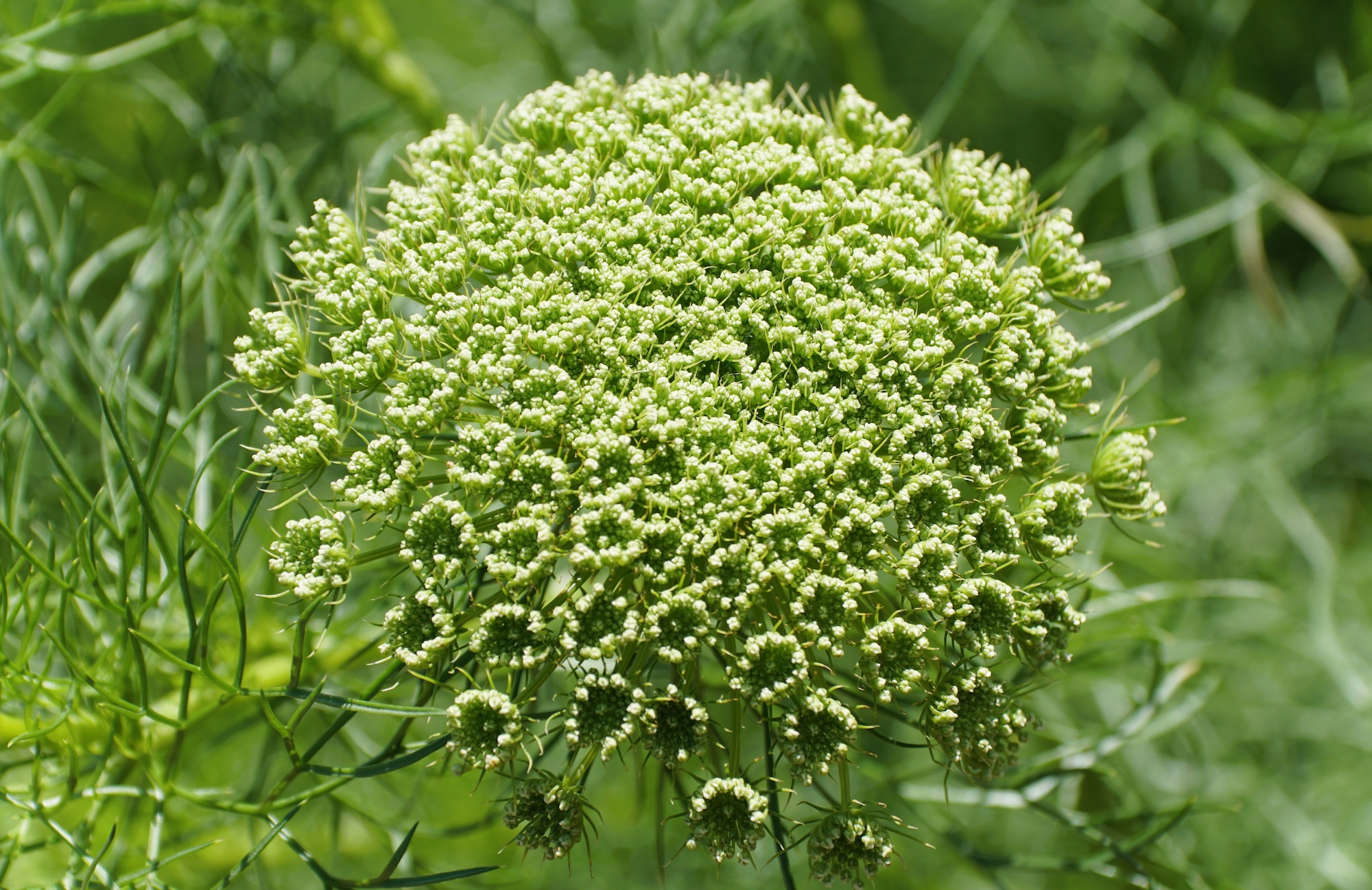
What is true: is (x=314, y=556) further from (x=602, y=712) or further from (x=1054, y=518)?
(x=1054, y=518)

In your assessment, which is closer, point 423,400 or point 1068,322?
point 423,400

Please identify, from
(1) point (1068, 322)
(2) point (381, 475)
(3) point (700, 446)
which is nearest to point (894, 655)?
(3) point (700, 446)

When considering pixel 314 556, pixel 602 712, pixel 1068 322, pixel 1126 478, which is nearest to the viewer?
pixel 602 712

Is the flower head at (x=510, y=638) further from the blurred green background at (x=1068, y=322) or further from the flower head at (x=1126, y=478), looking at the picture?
the flower head at (x=1126, y=478)

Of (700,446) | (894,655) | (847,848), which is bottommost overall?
(847,848)

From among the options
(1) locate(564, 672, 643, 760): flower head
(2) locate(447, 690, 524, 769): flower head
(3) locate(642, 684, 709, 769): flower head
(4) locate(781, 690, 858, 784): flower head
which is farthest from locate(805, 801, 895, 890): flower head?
(2) locate(447, 690, 524, 769): flower head

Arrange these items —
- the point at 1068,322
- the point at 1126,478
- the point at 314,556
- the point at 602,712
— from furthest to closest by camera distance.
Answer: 1. the point at 1068,322
2. the point at 1126,478
3. the point at 314,556
4. the point at 602,712

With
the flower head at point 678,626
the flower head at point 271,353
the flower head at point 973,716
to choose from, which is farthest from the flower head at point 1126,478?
the flower head at point 271,353
